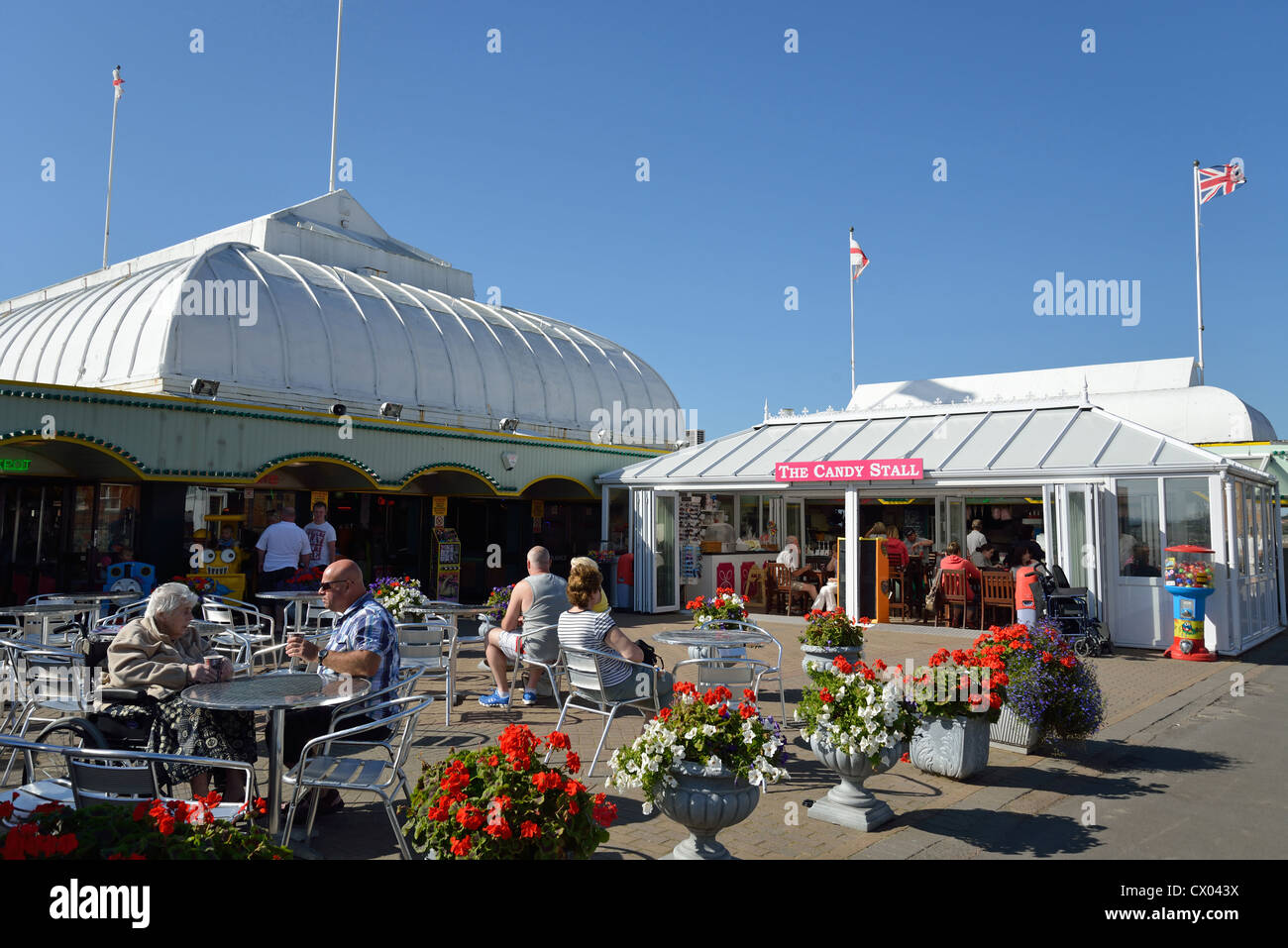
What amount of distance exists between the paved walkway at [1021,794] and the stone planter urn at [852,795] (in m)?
0.07

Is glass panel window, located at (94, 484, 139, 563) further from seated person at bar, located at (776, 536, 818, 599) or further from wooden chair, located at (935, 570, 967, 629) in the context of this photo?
wooden chair, located at (935, 570, 967, 629)

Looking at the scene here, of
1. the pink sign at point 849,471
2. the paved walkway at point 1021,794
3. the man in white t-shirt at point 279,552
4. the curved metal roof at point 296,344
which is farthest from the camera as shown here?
the curved metal roof at point 296,344

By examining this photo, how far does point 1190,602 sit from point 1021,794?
302 inches

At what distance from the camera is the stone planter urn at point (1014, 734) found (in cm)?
645

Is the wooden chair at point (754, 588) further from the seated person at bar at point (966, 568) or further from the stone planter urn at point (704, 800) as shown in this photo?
the stone planter urn at point (704, 800)

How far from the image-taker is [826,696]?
4.92 m

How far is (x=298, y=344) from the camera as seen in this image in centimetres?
1539

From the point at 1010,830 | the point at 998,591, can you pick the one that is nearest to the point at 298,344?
the point at 998,591

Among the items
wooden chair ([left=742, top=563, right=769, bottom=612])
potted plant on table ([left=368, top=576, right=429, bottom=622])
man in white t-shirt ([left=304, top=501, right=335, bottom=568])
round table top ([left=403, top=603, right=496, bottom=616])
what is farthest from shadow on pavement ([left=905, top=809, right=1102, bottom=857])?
wooden chair ([left=742, top=563, right=769, bottom=612])

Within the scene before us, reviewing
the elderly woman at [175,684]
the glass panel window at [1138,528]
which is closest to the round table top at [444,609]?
the elderly woman at [175,684]

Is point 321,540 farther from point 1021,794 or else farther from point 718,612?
point 1021,794

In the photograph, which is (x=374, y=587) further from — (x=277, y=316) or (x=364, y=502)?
(x=277, y=316)

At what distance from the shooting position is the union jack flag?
802 inches
